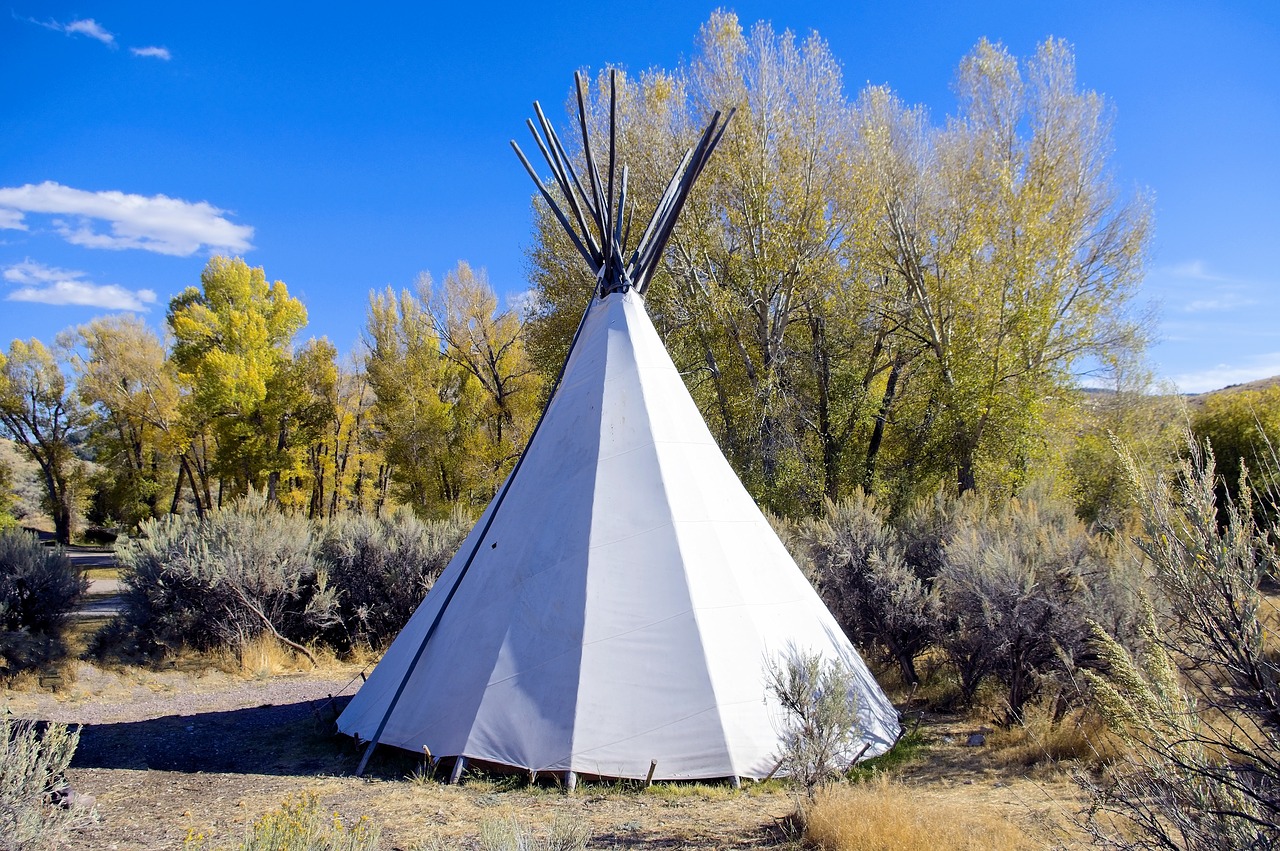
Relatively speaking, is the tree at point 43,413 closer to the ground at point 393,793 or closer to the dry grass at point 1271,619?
the ground at point 393,793

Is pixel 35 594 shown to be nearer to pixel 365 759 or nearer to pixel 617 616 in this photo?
pixel 365 759

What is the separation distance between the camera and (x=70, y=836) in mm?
4258

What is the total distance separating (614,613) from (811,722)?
1.49 metres

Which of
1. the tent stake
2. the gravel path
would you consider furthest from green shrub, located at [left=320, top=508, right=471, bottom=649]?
the tent stake

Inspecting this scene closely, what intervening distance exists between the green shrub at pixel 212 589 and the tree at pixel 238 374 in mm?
14095

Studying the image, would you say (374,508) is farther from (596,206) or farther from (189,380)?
(596,206)

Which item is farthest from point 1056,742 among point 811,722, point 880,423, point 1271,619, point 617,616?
point 880,423

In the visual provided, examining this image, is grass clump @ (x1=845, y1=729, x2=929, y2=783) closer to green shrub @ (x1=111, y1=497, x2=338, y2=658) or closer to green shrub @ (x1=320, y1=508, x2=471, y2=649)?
green shrub @ (x1=320, y1=508, x2=471, y2=649)

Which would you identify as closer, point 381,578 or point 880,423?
point 381,578

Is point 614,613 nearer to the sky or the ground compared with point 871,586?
nearer to the sky

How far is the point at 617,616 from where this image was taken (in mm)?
5410

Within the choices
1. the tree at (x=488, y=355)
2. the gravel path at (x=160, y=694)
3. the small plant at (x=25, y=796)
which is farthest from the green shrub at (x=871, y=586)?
the tree at (x=488, y=355)

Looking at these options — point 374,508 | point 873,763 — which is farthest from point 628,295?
point 374,508

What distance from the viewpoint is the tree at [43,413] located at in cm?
3011
